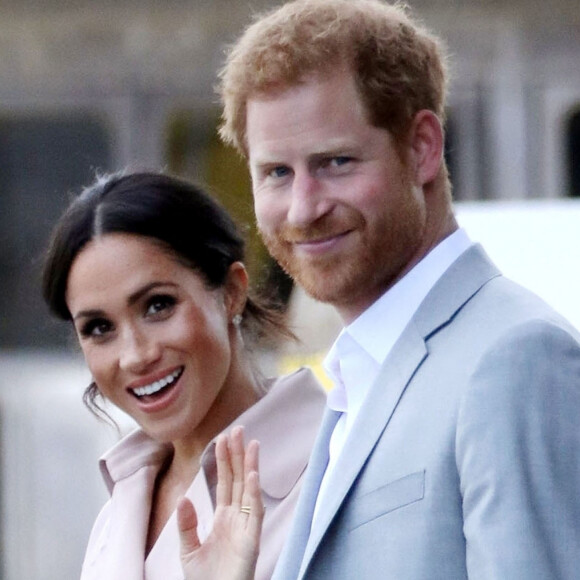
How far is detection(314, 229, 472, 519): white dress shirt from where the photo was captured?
215 cm

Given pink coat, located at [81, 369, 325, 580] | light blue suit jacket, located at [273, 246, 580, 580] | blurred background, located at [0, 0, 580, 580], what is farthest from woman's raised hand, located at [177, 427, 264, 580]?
blurred background, located at [0, 0, 580, 580]

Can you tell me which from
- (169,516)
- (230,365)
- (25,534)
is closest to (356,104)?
(230,365)

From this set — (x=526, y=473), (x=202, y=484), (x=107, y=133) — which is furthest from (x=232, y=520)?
(x=107, y=133)

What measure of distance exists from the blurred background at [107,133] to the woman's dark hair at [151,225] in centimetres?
429

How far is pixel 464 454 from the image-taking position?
74.1 inches

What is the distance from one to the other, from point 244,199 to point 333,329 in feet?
5.34

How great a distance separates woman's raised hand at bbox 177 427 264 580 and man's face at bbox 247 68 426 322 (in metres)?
0.37

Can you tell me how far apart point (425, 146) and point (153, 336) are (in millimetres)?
816

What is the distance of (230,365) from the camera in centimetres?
293

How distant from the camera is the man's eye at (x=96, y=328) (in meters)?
2.90

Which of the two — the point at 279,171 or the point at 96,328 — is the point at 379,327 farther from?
the point at 96,328

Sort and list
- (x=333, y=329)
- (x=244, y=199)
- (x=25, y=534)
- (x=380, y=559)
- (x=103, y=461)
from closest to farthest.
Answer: (x=380, y=559) → (x=103, y=461) → (x=333, y=329) → (x=244, y=199) → (x=25, y=534)

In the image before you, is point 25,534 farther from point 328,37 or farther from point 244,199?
point 328,37

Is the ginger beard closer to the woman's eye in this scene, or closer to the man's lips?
the man's lips
